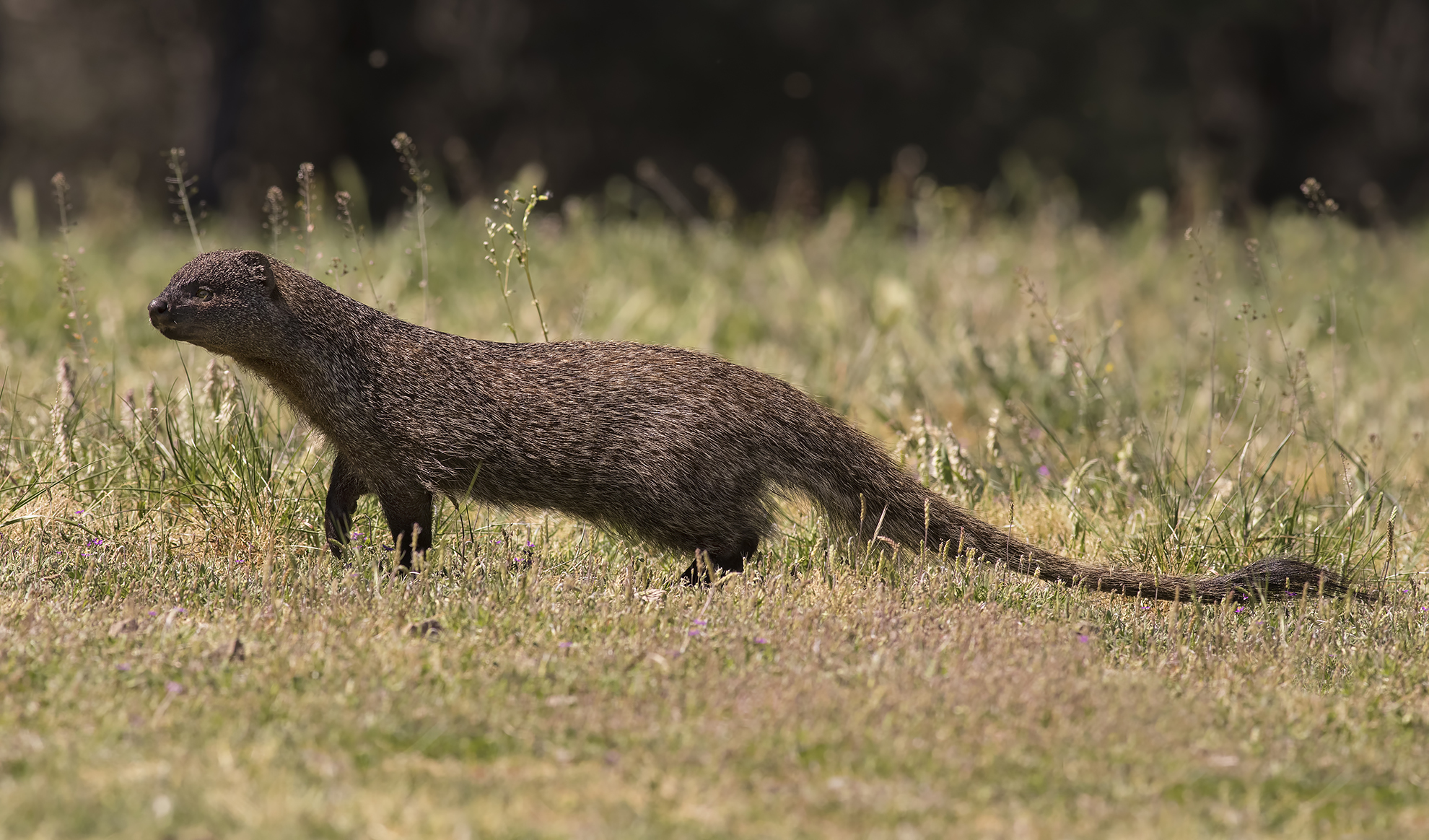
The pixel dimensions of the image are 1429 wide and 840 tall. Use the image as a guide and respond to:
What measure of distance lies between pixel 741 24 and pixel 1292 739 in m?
18.3

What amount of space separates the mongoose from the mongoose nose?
85 mm

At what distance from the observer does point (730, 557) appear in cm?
491

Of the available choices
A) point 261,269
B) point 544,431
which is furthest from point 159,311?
point 544,431

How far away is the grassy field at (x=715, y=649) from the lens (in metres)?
3.06

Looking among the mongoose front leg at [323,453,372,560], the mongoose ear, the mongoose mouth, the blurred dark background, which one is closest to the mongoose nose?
the mongoose mouth

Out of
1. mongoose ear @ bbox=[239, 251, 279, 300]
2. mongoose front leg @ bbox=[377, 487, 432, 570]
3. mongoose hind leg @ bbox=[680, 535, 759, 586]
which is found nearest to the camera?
mongoose ear @ bbox=[239, 251, 279, 300]

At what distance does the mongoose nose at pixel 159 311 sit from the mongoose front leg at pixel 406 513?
84 centimetres

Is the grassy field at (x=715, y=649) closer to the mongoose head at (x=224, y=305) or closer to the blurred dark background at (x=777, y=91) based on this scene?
the mongoose head at (x=224, y=305)

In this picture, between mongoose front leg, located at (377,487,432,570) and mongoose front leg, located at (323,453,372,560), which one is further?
mongoose front leg, located at (323,453,372,560)

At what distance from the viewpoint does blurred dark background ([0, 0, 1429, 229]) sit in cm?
1709

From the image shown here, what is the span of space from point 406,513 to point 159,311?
0.97m

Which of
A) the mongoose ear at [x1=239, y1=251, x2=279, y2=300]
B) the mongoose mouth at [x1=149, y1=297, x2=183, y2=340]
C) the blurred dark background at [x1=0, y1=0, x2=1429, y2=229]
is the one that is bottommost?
the mongoose mouth at [x1=149, y1=297, x2=183, y2=340]

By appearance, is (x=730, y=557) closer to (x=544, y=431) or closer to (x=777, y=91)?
(x=544, y=431)

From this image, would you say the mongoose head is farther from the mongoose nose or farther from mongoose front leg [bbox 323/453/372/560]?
mongoose front leg [bbox 323/453/372/560]
